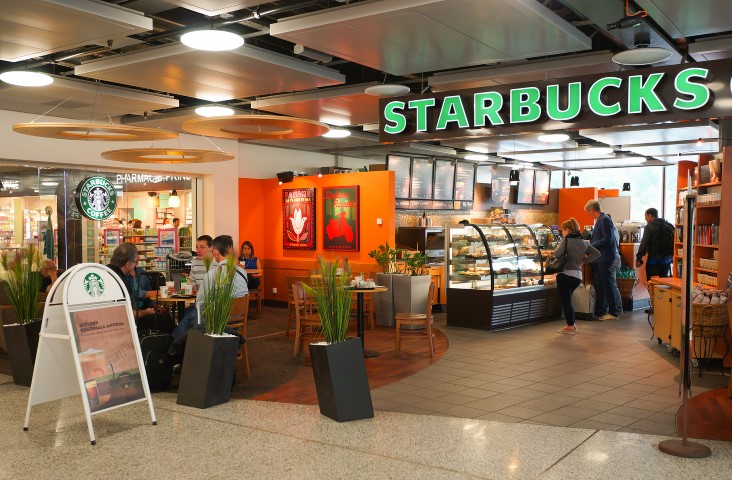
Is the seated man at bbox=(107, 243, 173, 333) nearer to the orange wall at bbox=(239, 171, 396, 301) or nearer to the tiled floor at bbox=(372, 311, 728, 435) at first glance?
the tiled floor at bbox=(372, 311, 728, 435)

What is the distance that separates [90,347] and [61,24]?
8.55 feet

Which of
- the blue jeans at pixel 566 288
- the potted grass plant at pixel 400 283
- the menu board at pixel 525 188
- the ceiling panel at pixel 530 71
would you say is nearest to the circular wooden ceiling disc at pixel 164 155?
the potted grass plant at pixel 400 283

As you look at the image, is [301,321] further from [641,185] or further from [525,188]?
[641,185]

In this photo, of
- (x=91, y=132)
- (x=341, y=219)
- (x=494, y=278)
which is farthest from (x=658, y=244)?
(x=91, y=132)

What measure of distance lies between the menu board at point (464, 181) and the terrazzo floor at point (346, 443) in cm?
1002

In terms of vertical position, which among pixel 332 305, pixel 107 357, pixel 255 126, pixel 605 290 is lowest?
pixel 605 290

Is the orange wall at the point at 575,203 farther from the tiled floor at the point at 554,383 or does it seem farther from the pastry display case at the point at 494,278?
the tiled floor at the point at 554,383

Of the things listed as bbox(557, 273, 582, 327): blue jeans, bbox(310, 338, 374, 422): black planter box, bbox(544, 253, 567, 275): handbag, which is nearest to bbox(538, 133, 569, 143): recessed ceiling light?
bbox(544, 253, 567, 275): handbag

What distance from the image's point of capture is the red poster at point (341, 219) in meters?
12.0

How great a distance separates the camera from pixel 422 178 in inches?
585

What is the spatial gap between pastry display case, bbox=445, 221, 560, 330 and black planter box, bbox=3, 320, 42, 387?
568 centimetres

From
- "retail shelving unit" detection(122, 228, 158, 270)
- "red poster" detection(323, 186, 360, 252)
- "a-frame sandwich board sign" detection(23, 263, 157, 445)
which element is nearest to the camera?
"a-frame sandwich board sign" detection(23, 263, 157, 445)

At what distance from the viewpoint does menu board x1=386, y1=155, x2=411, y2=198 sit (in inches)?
552

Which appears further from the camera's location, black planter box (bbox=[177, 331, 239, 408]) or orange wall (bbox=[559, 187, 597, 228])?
orange wall (bbox=[559, 187, 597, 228])
